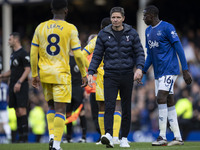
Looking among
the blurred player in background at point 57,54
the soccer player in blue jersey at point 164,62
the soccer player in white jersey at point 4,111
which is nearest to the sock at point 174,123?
the soccer player in blue jersey at point 164,62

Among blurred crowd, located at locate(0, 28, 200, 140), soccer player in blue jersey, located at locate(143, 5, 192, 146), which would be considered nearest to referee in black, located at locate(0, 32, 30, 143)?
soccer player in blue jersey, located at locate(143, 5, 192, 146)

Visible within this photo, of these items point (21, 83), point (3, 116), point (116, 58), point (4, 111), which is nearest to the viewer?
point (116, 58)

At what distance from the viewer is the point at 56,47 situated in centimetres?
721

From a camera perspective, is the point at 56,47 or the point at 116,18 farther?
the point at 116,18

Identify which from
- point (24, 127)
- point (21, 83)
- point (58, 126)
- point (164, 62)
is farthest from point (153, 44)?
point (24, 127)

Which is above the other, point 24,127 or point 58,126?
point 58,126

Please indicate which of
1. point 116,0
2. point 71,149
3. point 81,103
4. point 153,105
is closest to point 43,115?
point 153,105

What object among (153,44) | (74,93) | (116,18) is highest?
(116,18)

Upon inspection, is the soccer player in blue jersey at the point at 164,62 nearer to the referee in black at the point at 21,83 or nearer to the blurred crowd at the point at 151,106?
the referee in black at the point at 21,83

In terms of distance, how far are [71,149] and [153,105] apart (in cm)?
971

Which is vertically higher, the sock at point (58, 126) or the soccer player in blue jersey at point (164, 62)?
the soccer player in blue jersey at point (164, 62)

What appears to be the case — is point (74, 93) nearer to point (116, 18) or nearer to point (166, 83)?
point (166, 83)

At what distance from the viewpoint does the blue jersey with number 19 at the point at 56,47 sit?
7.19 metres

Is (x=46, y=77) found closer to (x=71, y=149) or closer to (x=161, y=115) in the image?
(x=71, y=149)
